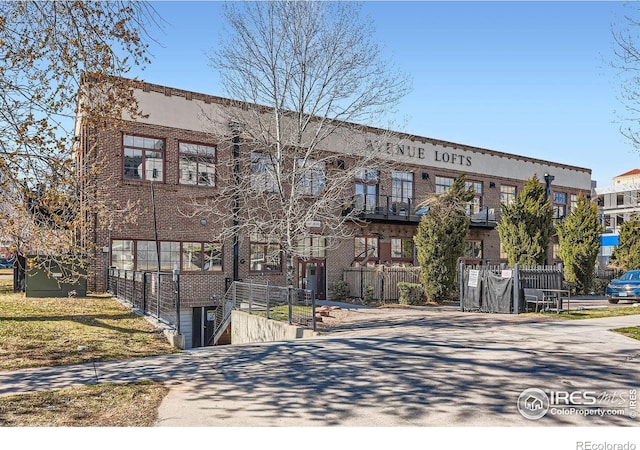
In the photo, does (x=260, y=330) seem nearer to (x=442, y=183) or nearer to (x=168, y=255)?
(x=168, y=255)

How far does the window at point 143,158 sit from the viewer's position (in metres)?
21.8

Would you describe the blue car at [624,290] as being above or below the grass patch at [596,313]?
above

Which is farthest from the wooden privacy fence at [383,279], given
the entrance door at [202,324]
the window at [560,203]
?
the window at [560,203]

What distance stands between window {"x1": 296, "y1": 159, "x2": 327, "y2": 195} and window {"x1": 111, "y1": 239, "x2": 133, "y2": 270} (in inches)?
291

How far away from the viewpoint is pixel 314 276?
2644 cm

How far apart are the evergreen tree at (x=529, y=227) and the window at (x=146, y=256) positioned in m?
15.8

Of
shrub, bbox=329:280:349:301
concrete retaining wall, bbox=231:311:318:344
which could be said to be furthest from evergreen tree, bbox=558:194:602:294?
concrete retaining wall, bbox=231:311:318:344

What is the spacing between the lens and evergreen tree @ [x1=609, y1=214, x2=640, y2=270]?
97.2ft

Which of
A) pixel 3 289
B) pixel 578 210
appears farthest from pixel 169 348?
pixel 578 210

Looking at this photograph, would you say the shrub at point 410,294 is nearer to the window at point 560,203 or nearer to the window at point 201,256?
the window at point 201,256

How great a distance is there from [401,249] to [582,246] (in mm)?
9277

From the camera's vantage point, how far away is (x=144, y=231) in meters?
21.9

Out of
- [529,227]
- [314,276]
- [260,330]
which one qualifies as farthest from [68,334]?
[529,227]

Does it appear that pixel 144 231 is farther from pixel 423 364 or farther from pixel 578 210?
pixel 578 210
